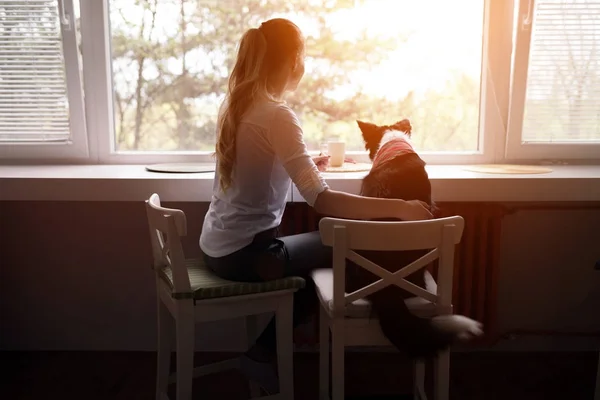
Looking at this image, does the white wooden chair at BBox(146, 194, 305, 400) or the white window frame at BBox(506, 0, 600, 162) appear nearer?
the white wooden chair at BBox(146, 194, 305, 400)

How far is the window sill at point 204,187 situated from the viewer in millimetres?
1801

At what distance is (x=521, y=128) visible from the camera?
214 centimetres

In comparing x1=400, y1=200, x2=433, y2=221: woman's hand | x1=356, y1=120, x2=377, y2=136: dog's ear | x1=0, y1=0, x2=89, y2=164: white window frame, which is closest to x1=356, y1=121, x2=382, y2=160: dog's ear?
x1=356, y1=120, x2=377, y2=136: dog's ear

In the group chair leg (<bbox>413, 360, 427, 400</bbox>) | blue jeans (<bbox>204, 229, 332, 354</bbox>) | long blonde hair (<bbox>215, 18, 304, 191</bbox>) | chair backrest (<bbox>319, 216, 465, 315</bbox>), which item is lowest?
chair leg (<bbox>413, 360, 427, 400</bbox>)

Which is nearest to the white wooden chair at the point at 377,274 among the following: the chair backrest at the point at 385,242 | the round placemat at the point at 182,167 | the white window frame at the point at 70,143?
the chair backrest at the point at 385,242

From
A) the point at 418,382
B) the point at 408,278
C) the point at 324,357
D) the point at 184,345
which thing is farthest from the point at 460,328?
the point at 184,345

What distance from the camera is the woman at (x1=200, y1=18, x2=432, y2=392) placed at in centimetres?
142

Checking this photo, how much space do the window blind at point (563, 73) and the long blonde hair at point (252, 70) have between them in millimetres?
1049

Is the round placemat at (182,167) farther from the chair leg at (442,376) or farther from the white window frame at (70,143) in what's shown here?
the chair leg at (442,376)

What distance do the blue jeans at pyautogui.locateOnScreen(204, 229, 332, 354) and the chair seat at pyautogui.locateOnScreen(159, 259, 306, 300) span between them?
3 centimetres

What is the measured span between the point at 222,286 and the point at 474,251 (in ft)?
3.25

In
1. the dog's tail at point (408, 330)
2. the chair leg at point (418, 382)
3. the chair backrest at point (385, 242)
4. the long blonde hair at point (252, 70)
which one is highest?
the long blonde hair at point (252, 70)

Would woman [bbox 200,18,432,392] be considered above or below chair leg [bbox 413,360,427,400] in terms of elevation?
above

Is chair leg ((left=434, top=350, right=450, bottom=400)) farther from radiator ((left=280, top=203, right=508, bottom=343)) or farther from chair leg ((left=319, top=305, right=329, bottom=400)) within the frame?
radiator ((left=280, top=203, right=508, bottom=343))
